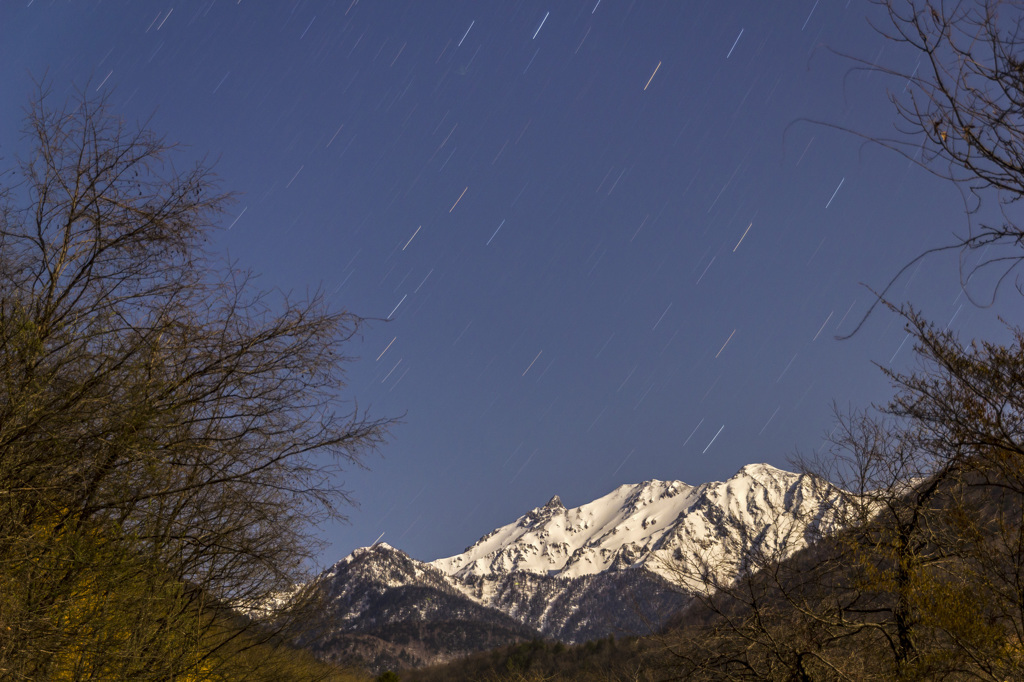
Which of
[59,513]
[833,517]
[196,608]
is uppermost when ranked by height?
[833,517]

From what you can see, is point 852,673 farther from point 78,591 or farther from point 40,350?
point 40,350

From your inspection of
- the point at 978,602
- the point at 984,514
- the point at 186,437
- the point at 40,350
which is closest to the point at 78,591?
the point at 186,437

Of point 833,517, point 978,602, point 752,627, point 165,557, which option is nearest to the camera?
point 165,557

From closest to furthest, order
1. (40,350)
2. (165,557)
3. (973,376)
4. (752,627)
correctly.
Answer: (40,350) → (165,557) → (973,376) → (752,627)

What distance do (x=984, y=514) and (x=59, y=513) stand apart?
11537mm

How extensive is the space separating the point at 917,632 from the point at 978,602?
2.02m

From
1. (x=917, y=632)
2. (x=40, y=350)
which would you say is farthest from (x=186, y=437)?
(x=917, y=632)

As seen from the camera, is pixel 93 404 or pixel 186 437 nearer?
pixel 93 404

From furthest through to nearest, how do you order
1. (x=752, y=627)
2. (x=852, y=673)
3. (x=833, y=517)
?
(x=833, y=517), (x=752, y=627), (x=852, y=673)

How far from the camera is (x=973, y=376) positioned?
805cm

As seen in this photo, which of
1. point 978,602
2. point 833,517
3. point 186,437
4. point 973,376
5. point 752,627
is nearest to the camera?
point 186,437

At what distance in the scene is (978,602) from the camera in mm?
8805

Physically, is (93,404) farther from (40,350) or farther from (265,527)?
(265,527)

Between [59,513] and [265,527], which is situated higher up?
[265,527]
